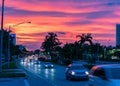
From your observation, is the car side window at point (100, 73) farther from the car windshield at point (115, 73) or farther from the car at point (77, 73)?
the car at point (77, 73)

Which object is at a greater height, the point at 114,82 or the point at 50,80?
the point at 114,82

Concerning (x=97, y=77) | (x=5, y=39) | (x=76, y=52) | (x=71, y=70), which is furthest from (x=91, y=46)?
(x=97, y=77)

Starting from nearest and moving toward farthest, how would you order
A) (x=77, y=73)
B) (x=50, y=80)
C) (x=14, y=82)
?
(x=14, y=82), (x=77, y=73), (x=50, y=80)

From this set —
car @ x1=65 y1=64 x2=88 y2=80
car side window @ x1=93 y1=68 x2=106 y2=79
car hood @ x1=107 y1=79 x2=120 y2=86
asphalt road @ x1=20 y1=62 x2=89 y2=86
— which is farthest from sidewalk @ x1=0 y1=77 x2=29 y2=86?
car hood @ x1=107 y1=79 x2=120 y2=86

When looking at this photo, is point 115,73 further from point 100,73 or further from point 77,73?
point 77,73

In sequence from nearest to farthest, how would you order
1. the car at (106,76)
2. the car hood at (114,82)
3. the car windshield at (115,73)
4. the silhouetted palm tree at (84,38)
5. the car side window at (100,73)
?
the car hood at (114,82) < the car at (106,76) < the car windshield at (115,73) < the car side window at (100,73) < the silhouetted palm tree at (84,38)

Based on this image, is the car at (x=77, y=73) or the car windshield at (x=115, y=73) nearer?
the car windshield at (x=115, y=73)

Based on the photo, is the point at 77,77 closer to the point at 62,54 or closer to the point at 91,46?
the point at 62,54

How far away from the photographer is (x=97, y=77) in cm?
1658

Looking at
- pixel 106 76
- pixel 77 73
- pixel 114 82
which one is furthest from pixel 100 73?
pixel 77 73

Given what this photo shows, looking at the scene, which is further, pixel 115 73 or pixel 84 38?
pixel 84 38

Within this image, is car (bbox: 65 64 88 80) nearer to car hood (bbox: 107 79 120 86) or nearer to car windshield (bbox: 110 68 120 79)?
car windshield (bbox: 110 68 120 79)

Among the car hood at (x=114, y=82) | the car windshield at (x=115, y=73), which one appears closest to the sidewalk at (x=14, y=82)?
the car windshield at (x=115, y=73)

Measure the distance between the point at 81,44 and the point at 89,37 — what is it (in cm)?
427
